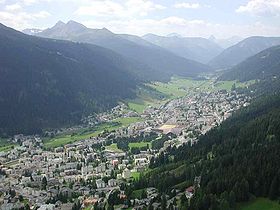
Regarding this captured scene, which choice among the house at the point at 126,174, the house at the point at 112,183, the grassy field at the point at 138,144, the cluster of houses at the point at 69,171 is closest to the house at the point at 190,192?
the cluster of houses at the point at 69,171

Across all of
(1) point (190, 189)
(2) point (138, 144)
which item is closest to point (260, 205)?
(1) point (190, 189)

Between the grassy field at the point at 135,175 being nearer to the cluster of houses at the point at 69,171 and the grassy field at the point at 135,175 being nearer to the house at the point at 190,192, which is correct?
the cluster of houses at the point at 69,171

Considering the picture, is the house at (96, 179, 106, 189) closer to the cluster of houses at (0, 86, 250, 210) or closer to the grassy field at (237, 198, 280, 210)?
the cluster of houses at (0, 86, 250, 210)

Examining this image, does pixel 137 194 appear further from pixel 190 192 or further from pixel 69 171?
pixel 69 171

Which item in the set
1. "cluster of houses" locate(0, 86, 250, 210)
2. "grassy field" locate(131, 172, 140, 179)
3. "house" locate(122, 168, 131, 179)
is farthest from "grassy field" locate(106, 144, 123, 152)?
"house" locate(122, 168, 131, 179)

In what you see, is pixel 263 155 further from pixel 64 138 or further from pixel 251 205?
pixel 64 138

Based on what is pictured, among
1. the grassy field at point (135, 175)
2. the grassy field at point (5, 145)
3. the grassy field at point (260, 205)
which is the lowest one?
the grassy field at point (5, 145)

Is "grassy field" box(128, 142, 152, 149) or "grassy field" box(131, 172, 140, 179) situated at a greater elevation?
"grassy field" box(131, 172, 140, 179)
